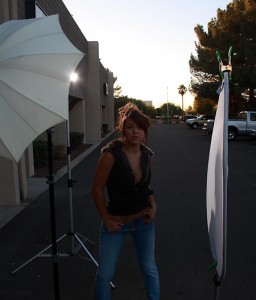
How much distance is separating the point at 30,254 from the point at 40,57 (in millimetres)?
3051

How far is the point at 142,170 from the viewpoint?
2.85 meters

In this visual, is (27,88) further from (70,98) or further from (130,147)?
(70,98)

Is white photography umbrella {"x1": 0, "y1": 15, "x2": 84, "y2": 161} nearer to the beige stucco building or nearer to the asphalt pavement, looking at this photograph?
the asphalt pavement

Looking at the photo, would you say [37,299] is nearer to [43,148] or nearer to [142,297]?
[142,297]

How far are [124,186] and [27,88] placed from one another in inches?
38.6

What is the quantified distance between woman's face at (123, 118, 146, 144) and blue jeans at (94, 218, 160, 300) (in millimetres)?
618

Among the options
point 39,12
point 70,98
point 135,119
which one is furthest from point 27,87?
point 70,98

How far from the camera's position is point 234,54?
112 feet

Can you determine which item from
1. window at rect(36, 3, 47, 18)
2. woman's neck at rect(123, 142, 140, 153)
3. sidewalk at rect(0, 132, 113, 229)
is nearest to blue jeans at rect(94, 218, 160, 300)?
woman's neck at rect(123, 142, 140, 153)

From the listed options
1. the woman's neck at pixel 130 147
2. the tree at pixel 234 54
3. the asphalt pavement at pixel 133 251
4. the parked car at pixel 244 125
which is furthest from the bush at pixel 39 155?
the tree at pixel 234 54

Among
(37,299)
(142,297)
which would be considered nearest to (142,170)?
(142,297)

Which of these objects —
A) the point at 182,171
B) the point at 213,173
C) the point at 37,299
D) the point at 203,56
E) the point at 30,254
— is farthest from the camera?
the point at 203,56

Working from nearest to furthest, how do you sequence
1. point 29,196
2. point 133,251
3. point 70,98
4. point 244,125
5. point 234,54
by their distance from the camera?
point 133,251 → point 29,196 → point 70,98 → point 244,125 → point 234,54

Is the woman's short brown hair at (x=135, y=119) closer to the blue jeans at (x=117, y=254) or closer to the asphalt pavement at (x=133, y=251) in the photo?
the blue jeans at (x=117, y=254)
